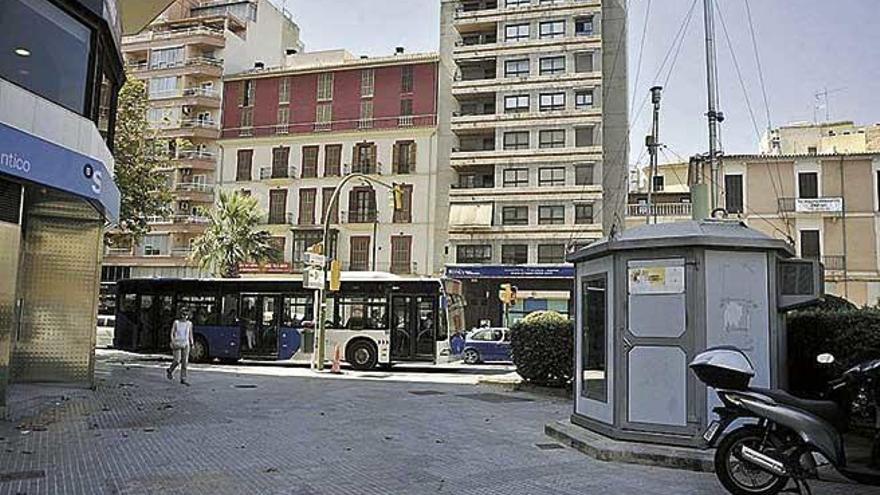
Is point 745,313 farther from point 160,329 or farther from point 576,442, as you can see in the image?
point 160,329

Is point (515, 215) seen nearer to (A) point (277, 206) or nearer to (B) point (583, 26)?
(B) point (583, 26)

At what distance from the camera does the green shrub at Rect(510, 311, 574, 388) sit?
16406 millimetres

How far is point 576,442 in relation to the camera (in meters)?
9.30

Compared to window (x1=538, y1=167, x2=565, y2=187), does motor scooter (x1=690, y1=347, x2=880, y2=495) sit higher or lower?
lower

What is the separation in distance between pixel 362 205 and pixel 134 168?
2693 centimetres

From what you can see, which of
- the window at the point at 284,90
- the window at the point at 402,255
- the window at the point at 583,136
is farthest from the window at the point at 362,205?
the window at the point at 583,136

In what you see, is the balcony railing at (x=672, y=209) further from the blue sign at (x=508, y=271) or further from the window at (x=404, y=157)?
the window at (x=404, y=157)

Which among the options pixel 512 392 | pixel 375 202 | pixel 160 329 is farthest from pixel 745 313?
pixel 375 202

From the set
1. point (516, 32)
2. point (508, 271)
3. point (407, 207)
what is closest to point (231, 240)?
point (407, 207)

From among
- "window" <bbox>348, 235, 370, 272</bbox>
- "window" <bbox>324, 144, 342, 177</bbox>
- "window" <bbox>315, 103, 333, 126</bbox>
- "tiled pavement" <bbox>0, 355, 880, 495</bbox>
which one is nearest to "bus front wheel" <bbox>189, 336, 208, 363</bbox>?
"tiled pavement" <bbox>0, 355, 880, 495</bbox>

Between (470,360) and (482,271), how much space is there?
58.6ft

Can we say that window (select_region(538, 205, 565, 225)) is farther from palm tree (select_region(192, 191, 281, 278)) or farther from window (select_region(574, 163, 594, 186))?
palm tree (select_region(192, 191, 281, 278))

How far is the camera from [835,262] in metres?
40.2

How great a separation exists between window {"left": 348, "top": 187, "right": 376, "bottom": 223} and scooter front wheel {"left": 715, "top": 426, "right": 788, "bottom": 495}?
42.6 m
